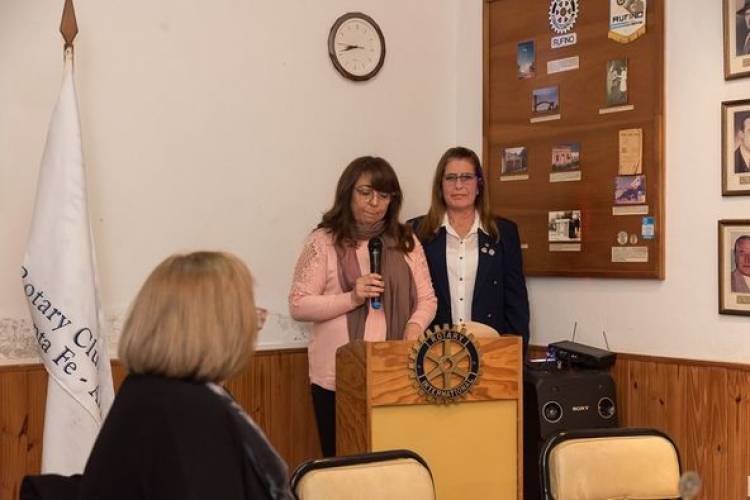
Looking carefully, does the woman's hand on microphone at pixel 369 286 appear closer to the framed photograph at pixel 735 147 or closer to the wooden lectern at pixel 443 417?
the wooden lectern at pixel 443 417

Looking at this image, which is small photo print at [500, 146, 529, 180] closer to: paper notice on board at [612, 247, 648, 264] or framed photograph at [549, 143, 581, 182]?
framed photograph at [549, 143, 581, 182]

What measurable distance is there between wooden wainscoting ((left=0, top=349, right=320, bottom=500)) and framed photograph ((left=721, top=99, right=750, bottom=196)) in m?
1.94

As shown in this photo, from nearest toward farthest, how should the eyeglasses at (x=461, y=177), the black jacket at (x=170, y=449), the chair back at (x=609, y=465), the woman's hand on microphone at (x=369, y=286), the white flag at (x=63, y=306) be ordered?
the black jacket at (x=170, y=449) < the chair back at (x=609, y=465) < the white flag at (x=63, y=306) < the woman's hand on microphone at (x=369, y=286) < the eyeglasses at (x=461, y=177)

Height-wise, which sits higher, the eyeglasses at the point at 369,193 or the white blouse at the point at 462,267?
the eyeglasses at the point at 369,193

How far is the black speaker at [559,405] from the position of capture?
4.22 m

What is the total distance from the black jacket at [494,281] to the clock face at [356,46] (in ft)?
2.80

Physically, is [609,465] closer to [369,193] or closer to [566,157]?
[369,193]

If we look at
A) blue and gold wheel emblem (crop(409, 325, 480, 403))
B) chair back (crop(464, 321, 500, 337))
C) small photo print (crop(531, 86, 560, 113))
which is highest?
small photo print (crop(531, 86, 560, 113))

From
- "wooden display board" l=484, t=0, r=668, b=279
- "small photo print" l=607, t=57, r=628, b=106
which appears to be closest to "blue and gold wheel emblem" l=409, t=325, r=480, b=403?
"wooden display board" l=484, t=0, r=668, b=279

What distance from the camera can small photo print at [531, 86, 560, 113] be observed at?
4793mm

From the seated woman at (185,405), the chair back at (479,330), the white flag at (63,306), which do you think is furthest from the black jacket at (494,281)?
the seated woman at (185,405)

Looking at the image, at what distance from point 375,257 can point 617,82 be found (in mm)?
1452

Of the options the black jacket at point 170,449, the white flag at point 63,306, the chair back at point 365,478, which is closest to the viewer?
the black jacket at point 170,449

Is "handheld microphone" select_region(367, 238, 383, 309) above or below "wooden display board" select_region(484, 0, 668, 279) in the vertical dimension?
below
